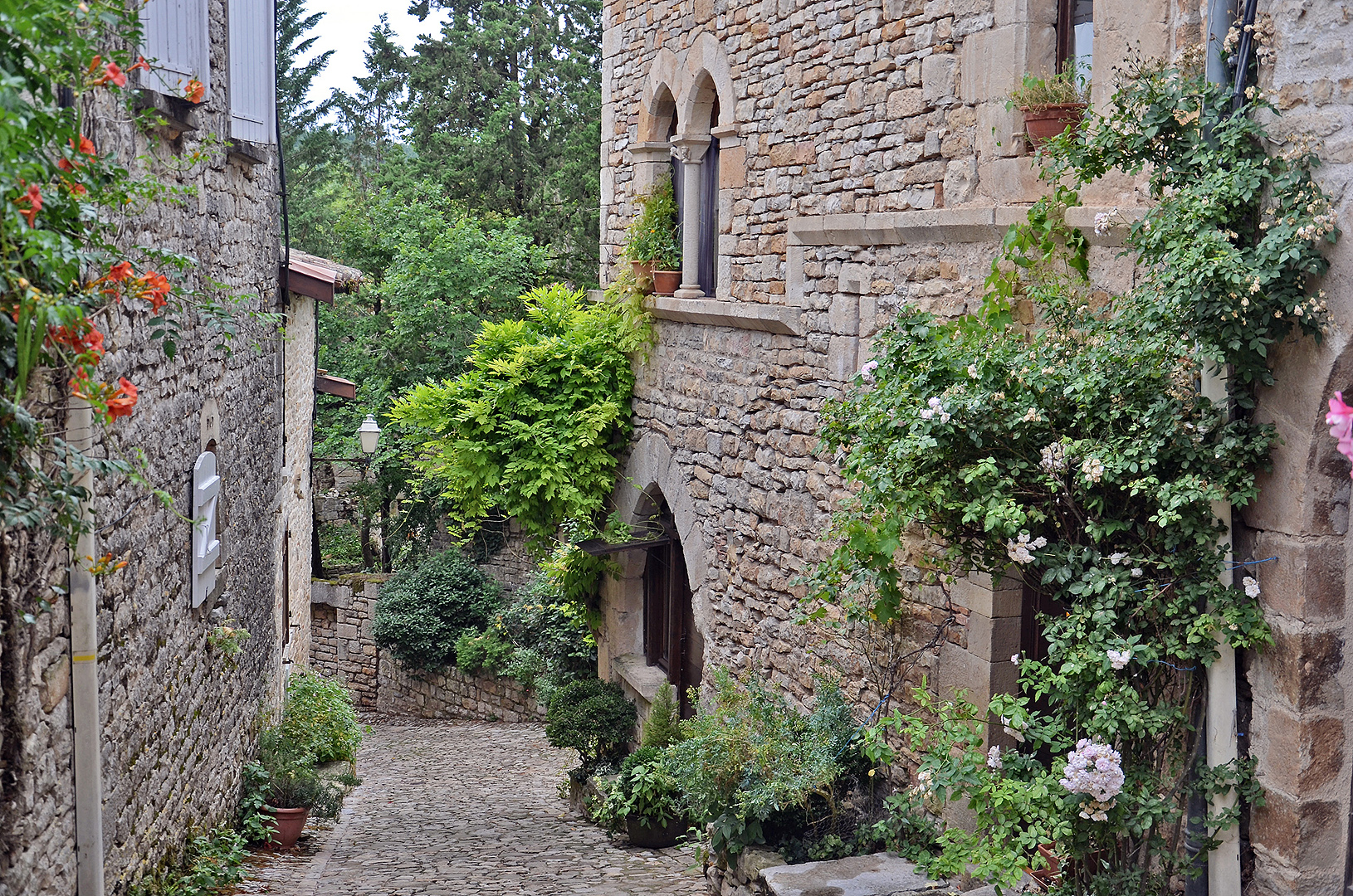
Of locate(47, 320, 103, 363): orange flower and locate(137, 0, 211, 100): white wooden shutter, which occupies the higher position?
locate(137, 0, 211, 100): white wooden shutter

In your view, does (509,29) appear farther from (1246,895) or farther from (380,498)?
(1246,895)

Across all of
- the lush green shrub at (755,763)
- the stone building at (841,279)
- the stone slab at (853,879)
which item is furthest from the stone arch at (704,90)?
the stone slab at (853,879)

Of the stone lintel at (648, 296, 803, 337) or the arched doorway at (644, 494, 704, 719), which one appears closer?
the stone lintel at (648, 296, 803, 337)

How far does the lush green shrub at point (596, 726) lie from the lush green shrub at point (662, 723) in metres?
0.79

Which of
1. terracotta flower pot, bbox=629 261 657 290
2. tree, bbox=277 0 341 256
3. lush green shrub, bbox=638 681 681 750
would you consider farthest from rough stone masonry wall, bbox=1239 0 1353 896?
tree, bbox=277 0 341 256

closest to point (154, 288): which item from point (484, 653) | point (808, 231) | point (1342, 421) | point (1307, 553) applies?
point (1342, 421)

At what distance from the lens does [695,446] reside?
25.6ft

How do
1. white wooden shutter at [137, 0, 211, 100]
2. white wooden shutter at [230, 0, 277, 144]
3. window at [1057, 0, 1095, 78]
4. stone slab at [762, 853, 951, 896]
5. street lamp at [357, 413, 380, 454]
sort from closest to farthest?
white wooden shutter at [137, 0, 211, 100] → window at [1057, 0, 1095, 78] → stone slab at [762, 853, 951, 896] → white wooden shutter at [230, 0, 277, 144] → street lamp at [357, 413, 380, 454]

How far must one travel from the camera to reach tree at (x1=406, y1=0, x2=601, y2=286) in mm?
21297

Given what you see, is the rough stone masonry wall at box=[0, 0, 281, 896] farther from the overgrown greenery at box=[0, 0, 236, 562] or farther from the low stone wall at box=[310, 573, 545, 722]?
the low stone wall at box=[310, 573, 545, 722]

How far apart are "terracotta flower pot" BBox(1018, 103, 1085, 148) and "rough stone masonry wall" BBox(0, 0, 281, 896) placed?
3.26 m

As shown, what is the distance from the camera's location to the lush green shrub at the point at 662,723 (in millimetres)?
8234

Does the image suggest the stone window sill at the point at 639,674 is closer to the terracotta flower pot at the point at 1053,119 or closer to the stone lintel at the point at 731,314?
the stone lintel at the point at 731,314

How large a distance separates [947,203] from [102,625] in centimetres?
392
